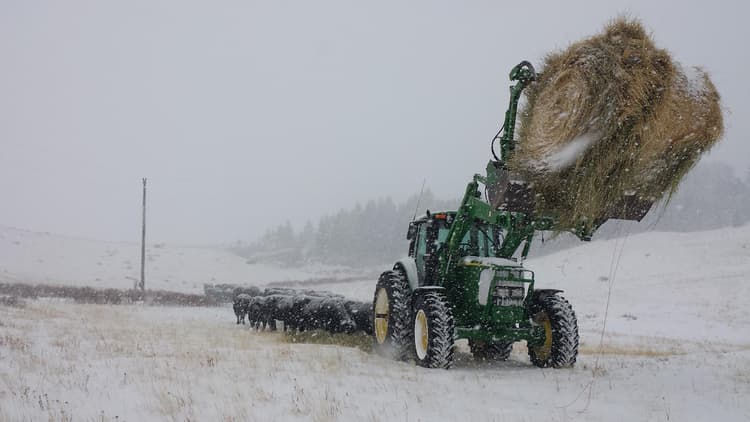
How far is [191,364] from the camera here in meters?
8.68

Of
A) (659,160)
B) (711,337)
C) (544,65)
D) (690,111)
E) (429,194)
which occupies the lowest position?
(711,337)

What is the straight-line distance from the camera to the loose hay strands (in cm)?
630

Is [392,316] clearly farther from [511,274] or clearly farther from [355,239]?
[355,239]

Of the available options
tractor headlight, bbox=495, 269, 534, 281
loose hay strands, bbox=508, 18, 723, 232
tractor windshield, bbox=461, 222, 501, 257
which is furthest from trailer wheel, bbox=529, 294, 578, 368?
loose hay strands, bbox=508, 18, 723, 232

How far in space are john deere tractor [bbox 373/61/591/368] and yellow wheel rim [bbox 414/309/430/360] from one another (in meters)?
0.02

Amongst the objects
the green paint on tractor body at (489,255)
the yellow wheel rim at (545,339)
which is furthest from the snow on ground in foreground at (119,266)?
the yellow wheel rim at (545,339)

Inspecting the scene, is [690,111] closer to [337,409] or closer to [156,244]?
[337,409]

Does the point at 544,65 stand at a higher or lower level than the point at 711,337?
higher

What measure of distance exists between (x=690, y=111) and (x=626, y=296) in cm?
2541

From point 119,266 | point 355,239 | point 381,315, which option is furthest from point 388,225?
point 381,315

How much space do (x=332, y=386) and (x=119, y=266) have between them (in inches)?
2473

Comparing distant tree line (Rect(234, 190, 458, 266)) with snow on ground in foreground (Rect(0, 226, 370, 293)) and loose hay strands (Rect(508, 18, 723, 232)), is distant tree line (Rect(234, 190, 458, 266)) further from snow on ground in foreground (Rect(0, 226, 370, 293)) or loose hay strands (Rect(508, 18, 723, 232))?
loose hay strands (Rect(508, 18, 723, 232))

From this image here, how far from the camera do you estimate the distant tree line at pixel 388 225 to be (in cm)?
6831

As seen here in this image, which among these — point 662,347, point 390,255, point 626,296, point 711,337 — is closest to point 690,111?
point 662,347
